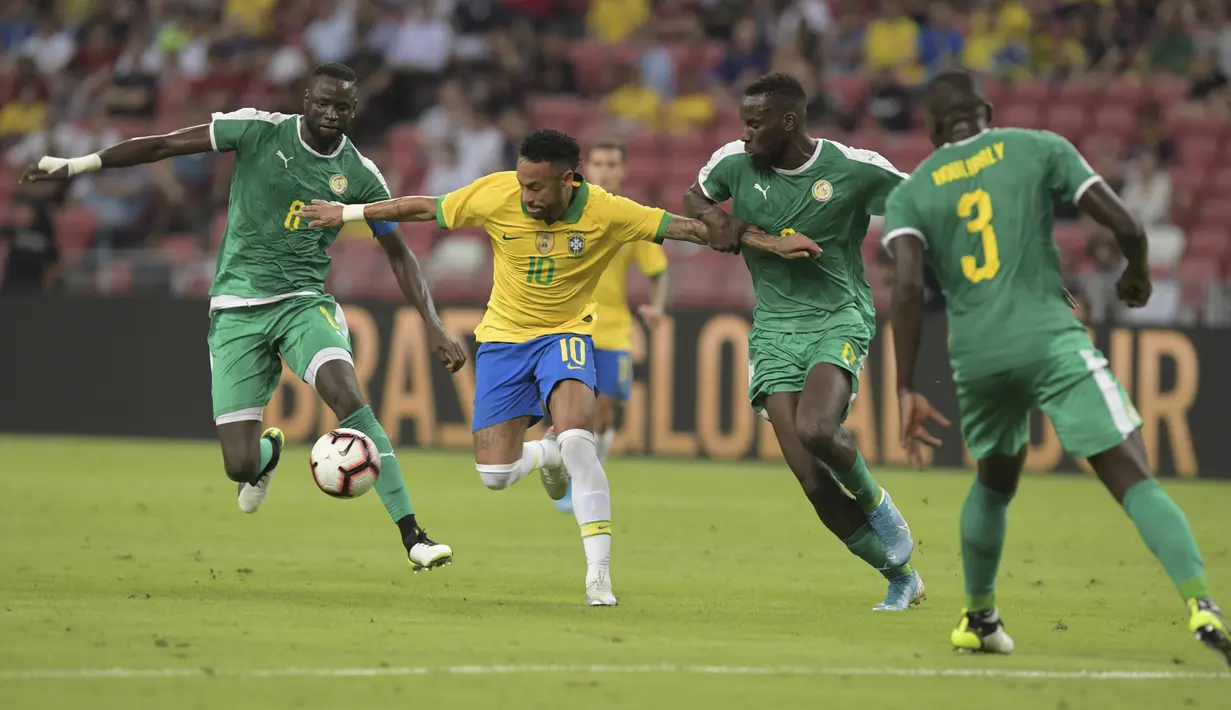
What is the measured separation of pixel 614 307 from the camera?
1330 cm

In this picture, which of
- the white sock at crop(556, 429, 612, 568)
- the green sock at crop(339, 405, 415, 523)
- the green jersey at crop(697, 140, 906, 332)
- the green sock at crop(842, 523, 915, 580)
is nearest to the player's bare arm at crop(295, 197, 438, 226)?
the green sock at crop(339, 405, 415, 523)

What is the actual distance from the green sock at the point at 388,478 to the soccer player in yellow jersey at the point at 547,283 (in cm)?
54

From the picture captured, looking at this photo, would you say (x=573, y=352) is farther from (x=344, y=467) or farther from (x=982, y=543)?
(x=982, y=543)

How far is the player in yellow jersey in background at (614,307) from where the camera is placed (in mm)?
13047

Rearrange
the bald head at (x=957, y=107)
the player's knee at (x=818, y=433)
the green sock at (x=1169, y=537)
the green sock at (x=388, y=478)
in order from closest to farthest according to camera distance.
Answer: the green sock at (x=1169, y=537), the bald head at (x=957, y=107), the player's knee at (x=818, y=433), the green sock at (x=388, y=478)

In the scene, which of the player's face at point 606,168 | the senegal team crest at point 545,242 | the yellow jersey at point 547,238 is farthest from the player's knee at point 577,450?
the player's face at point 606,168

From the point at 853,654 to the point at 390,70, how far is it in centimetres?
1674

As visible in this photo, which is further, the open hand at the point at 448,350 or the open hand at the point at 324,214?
the open hand at the point at 448,350

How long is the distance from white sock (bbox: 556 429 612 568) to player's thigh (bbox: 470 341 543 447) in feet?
1.55

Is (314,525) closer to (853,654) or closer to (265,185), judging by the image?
(265,185)

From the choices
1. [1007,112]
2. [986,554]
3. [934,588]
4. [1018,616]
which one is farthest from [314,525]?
[1007,112]

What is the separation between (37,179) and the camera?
936 centimetres

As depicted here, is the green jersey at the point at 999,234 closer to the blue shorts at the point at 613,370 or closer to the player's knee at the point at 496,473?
the player's knee at the point at 496,473

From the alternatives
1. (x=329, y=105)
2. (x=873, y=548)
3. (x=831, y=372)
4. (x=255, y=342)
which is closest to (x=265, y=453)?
(x=255, y=342)
